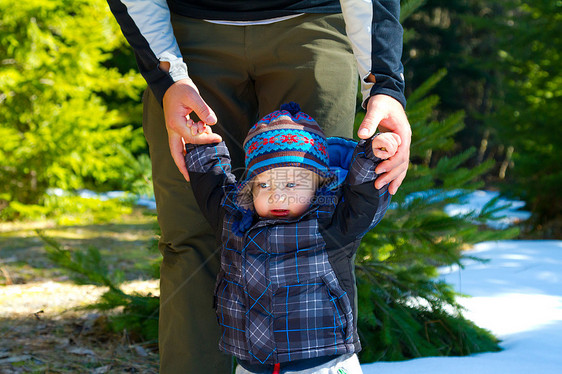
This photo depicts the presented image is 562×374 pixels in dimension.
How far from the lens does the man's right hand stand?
5.42 feet

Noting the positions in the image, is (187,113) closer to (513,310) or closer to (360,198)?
(360,198)

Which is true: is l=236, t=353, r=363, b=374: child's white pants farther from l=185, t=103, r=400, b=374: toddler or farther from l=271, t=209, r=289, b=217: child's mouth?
l=271, t=209, r=289, b=217: child's mouth

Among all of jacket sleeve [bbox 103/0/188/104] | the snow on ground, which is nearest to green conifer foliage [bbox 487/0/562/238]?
the snow on ground

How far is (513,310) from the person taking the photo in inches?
129

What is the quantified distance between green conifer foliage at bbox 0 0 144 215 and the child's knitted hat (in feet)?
16.2

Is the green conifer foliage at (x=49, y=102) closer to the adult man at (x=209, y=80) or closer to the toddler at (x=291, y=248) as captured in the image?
the adult man at (x=209, y=80)

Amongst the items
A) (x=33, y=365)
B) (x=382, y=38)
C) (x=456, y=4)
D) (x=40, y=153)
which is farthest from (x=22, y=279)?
(x=456, y=4)

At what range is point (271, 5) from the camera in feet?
5.96

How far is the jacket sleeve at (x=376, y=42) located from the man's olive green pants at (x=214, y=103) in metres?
0.15

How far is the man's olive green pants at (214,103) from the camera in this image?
1834 mm

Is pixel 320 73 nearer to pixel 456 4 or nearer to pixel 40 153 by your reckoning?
pixel 40 153

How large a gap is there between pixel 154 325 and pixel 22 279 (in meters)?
1.92

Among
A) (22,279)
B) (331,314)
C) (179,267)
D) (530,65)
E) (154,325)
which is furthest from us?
(530,65)

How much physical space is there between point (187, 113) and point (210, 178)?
0.22 m
